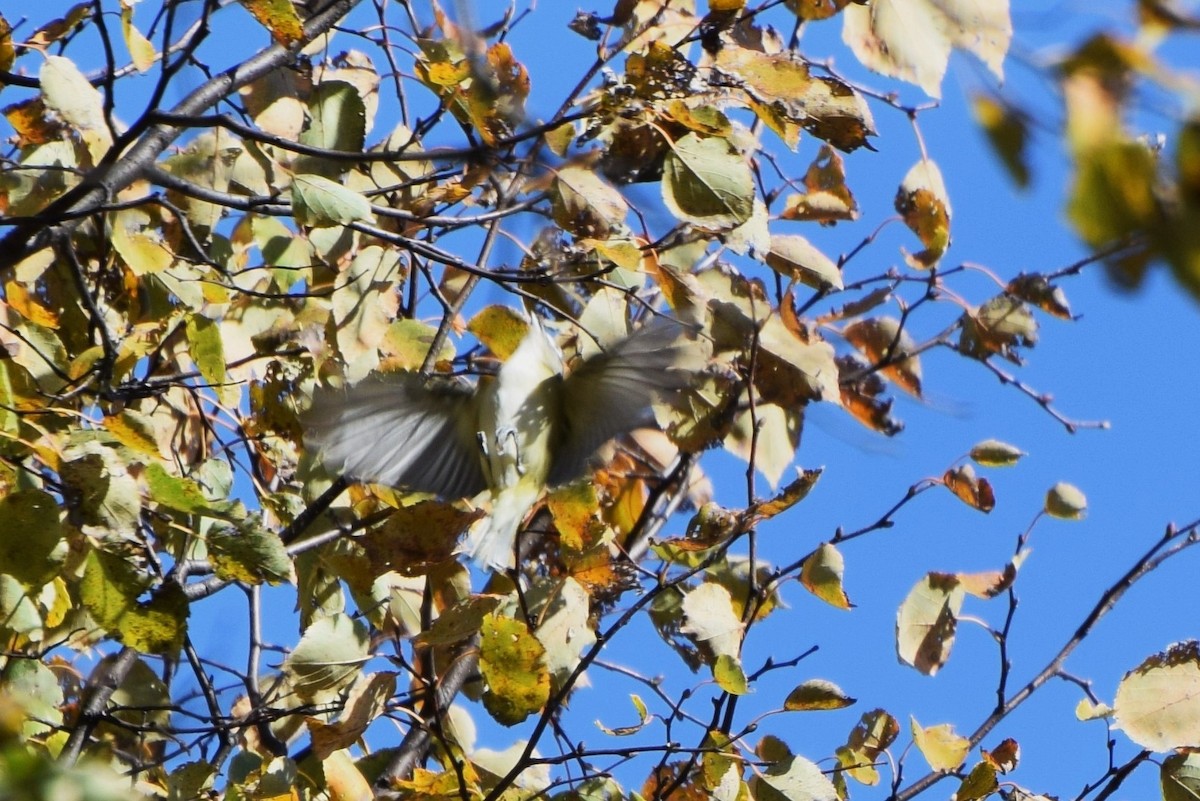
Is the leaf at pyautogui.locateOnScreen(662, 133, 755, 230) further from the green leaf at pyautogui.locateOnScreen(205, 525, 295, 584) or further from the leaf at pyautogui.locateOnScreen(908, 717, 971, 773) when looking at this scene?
the leaf at pyautogui.locateOnScreen(908, 717, 971, 773)

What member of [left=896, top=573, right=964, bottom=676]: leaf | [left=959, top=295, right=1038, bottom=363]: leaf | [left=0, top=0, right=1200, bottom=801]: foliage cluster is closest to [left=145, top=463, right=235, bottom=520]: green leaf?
[left=0, top=0, right=1200, bottom=801]: foliage cluster

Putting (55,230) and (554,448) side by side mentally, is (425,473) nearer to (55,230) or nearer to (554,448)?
(554,448)

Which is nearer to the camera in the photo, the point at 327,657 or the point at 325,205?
the point at 325,205

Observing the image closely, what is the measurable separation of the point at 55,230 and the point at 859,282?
155 centimetres

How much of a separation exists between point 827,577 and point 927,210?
30.9 inches

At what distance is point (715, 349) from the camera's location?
2.27 meters

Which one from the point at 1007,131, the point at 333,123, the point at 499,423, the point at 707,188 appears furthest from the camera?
the point at 499,423

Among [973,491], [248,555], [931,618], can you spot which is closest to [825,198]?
[973,491]

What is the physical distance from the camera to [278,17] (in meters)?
1.55

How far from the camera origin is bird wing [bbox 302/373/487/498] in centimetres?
221

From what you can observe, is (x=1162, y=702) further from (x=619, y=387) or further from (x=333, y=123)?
(x=333, y=123)

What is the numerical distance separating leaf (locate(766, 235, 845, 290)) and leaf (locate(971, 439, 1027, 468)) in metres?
0.39

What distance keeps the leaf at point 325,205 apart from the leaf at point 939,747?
1113 millimetres

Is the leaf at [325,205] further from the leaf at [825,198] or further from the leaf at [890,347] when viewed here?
the leaf at [890,347]
